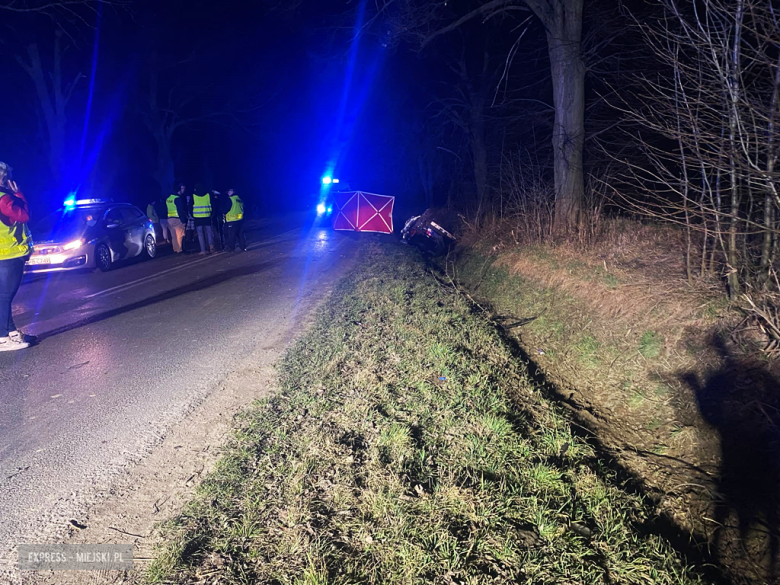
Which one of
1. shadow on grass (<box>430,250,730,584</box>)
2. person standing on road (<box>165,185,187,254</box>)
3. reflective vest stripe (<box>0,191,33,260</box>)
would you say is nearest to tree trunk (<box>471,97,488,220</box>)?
person standing on road (<box>165,185,187,254</box>)

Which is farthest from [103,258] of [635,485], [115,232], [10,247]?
[635,485]

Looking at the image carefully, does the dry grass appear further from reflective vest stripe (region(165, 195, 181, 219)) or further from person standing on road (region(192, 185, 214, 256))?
reflective vest stripe (region(165, 195, 181, 219))

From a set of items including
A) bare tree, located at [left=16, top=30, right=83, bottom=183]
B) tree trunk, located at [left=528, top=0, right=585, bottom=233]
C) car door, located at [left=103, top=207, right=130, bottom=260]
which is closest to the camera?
tree trunk, located at [left=528, top=0, right=585, bottom=233]

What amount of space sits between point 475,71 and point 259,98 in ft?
57.9

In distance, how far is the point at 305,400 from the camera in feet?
15.3

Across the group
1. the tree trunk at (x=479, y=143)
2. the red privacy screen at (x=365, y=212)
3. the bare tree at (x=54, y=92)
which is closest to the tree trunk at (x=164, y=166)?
the bare tree at (x=54, y=92)

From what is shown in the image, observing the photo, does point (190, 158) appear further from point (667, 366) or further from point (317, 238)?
point (667, 366)

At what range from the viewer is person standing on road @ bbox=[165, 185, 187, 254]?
14.6 meters

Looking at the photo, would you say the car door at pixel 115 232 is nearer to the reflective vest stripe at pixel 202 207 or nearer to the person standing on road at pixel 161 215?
the reflective vest stripe at pixel 202 207

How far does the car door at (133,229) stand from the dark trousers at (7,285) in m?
7.13

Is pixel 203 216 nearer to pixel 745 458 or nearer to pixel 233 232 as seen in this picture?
pixel 233 232

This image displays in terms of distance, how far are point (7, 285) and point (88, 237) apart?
595cm

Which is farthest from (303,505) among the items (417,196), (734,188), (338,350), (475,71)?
(417,196)

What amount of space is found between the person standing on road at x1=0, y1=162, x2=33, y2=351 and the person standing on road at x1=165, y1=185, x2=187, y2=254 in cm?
838
